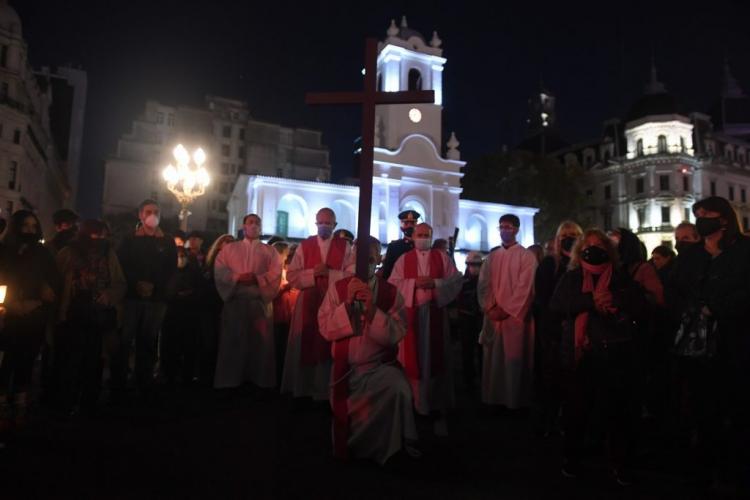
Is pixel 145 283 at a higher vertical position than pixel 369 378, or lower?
higher

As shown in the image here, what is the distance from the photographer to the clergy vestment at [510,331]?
6230 mm

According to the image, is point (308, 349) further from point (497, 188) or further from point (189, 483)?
point (497, 188)

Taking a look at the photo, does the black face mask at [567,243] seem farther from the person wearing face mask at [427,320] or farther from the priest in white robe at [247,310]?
the priest in white robe at [247,310]

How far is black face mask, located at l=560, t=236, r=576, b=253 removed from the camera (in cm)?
571

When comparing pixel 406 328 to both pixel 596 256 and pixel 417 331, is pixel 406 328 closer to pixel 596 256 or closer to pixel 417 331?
pixel 417 331

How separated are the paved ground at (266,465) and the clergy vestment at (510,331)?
0.62m

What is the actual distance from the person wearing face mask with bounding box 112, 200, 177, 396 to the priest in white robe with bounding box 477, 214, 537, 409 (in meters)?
4.01

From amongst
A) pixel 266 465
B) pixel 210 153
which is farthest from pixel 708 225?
pixel 210 153

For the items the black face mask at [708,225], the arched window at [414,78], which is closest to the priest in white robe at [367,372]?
the black face mask at [708,225]

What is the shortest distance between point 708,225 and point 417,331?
Result: 2.97 meters

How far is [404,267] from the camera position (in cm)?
614

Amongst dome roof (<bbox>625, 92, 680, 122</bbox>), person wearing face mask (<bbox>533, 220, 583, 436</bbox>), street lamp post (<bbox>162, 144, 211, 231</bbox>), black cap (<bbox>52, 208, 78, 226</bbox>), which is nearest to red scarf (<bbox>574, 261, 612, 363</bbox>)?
person wearing face mask (<bbox>533, 220, 583, 436</bbox>)

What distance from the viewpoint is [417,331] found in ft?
19.5

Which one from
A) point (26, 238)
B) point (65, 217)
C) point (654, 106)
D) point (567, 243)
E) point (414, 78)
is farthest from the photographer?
point (654, 106)
